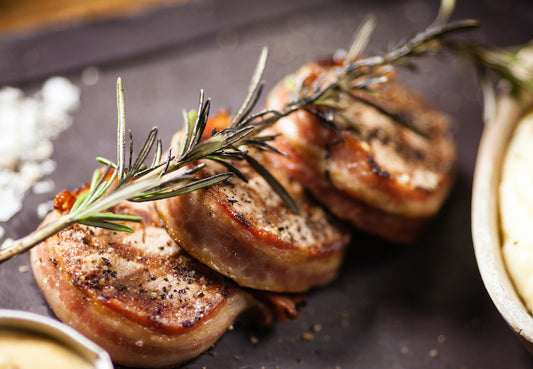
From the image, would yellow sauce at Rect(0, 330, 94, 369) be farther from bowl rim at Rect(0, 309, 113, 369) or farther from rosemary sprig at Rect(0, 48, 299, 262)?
rosemary sprig at Rect(0, 48, 299, 262)

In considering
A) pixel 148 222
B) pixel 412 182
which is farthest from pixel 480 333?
pixel 148 222

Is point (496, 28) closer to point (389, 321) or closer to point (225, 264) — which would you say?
point (389, 321)

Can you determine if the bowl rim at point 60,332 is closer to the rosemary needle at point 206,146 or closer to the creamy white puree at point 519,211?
the rosemary needle at point 206,146

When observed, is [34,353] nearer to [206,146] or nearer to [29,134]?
[206,146]

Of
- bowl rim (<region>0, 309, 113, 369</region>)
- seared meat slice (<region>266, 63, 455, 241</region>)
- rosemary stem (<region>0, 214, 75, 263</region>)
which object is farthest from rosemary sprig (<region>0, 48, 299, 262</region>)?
seared meat slice (<region>266, 63, 455, 241</region>)

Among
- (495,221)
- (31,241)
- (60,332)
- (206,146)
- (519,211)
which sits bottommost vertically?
(495,221)

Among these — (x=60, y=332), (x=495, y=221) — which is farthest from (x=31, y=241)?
(x=495, y=221)

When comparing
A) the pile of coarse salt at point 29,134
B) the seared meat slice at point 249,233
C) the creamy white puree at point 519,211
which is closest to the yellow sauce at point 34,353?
the seared meat slice at point 249,233
